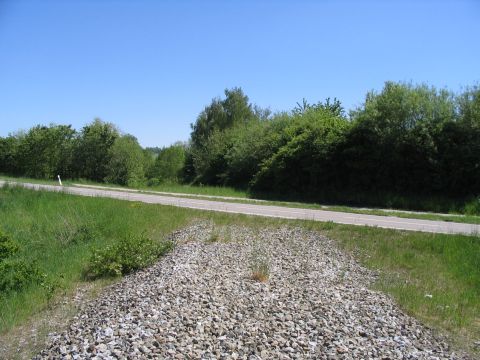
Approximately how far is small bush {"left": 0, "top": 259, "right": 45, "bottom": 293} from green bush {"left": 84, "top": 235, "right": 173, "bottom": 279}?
1.23 meters

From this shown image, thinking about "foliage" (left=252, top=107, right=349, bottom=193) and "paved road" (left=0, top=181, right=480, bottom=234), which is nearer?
"paved road" (left=0, top=181, right=480, bottom=234)

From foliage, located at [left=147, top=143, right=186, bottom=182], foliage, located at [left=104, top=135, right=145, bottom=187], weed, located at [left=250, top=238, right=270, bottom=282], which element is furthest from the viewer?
foliage, located at [left=147, top=143, right=186, bottom=182]

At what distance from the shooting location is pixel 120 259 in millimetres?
10625

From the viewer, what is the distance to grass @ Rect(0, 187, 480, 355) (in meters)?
8.03

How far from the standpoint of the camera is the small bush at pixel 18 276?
32.6ft

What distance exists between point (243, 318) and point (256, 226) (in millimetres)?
8090

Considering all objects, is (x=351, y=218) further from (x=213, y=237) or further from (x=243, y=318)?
(x=243, y=318)

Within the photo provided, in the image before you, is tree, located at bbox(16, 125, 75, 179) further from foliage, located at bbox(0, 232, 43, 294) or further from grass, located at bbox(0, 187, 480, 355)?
foliage, located at bbox(0, 232, 43, 294)

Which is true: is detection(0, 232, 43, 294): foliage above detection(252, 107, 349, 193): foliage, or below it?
below

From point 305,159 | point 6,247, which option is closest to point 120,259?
point 6,247

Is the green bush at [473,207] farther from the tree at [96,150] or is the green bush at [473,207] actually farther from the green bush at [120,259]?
the tree at [96,150]

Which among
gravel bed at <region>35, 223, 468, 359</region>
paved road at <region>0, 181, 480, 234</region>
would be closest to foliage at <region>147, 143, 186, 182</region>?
paved road at <region>0, 181, 480, 234</region>

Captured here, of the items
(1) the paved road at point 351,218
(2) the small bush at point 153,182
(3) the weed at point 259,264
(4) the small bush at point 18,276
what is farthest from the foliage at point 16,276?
(2) the small bush at point 153,182

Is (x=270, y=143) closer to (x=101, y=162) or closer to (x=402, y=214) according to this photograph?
(x=402, y=214)
